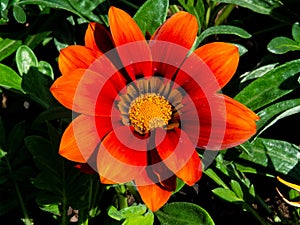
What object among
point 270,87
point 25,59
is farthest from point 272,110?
point 25,59

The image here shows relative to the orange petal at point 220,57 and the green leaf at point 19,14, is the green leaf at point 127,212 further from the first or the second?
the green leaf at point 19,14

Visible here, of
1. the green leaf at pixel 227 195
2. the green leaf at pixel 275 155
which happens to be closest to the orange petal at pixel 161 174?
the green leaf at pixel 227 195

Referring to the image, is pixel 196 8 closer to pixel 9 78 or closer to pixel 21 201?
pixel 9 78

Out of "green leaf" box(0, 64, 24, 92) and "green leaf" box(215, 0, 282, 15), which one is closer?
"green leaf" box(0, 64, 24, 92)

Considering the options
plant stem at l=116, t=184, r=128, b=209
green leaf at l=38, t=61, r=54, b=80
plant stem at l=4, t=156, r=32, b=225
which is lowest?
plant stem at l=4, t=156, r=32, b=225

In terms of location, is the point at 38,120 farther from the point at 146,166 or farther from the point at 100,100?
the point at 146,166

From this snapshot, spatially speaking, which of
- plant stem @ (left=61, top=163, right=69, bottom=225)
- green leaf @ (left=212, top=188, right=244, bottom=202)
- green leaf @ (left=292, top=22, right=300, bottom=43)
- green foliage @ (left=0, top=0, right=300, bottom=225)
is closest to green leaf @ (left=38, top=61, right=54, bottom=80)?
green foliage @ (left=0, top=0, right=300, bottom=225)

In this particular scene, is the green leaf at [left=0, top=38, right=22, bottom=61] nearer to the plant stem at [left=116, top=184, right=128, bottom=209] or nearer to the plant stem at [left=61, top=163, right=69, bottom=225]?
the plant stem at [left=61, top=163, right=69, bottom=225]

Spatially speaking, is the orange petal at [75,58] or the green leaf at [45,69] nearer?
the orange petal at [75,58]
